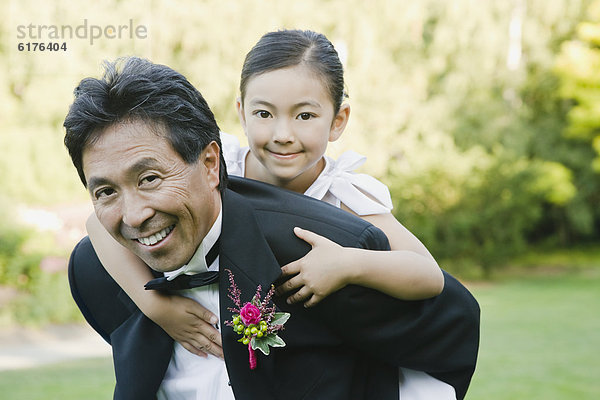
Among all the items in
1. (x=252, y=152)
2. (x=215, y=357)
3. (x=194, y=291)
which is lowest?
(x=215, y=357)

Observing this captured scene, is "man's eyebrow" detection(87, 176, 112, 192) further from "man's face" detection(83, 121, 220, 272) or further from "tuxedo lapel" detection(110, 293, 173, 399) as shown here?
"tuxedo lapel" detection(110, 293, 173, 399)

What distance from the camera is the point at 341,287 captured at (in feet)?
7.16

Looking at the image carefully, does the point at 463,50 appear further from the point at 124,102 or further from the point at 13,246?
the point at 124,102

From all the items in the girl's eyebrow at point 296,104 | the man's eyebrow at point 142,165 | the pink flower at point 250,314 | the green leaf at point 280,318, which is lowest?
the green leaf at point 280,318

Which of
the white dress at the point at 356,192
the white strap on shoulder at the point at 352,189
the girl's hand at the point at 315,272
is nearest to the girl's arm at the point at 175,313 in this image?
the girl's hand at the point at 315,272

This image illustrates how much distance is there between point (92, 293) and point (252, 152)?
0.93 metres

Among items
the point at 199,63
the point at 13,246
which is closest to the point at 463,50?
the point at 199,63

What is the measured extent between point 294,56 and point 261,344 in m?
1.34

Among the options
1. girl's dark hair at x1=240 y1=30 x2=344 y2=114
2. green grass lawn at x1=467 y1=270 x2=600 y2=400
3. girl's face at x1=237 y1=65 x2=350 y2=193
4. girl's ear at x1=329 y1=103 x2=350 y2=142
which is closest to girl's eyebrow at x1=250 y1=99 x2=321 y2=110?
girl's face at x1=237 y1=65 x2=350 y2=193

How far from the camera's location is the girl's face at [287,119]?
2.95 meters

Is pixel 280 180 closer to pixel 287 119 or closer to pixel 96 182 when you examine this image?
pixel 287 119

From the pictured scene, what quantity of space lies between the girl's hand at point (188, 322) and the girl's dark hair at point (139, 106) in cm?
51

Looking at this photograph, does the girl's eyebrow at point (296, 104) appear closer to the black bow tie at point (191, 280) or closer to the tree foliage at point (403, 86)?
the black bow tie at point (191, 280)

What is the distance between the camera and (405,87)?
764 inches
